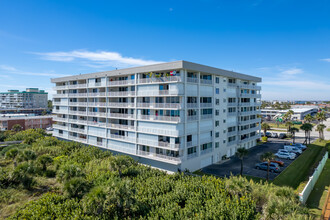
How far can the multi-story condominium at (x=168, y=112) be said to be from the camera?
116ft

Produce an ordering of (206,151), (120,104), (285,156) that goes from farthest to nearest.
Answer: (285,156), (120,104), (206,151)

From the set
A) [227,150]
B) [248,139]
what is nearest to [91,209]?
[227,150]

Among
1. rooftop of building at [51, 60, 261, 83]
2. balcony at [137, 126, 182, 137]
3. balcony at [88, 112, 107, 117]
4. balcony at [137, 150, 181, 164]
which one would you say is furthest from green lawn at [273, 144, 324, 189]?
balcony at [88, 112, 107, 117]

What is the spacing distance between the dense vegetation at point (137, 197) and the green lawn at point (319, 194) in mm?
6696

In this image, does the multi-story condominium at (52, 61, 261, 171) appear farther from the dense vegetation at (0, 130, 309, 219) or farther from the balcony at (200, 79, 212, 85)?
the dense vegetation at (0, 130, 309, 219)

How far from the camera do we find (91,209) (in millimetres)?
20516

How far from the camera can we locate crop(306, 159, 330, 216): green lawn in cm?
2498

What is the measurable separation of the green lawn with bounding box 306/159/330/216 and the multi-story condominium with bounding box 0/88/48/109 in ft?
657

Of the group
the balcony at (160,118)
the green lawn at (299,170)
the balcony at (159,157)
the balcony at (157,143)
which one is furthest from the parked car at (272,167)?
the balcony at (160,118)

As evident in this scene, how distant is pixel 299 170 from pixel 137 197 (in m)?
32.8

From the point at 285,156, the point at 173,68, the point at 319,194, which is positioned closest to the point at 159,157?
the point at 173,68

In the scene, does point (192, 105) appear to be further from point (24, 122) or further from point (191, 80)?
point (24, 122)

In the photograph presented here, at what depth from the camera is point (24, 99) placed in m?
172

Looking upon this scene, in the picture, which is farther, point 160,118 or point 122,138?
point 122,138
